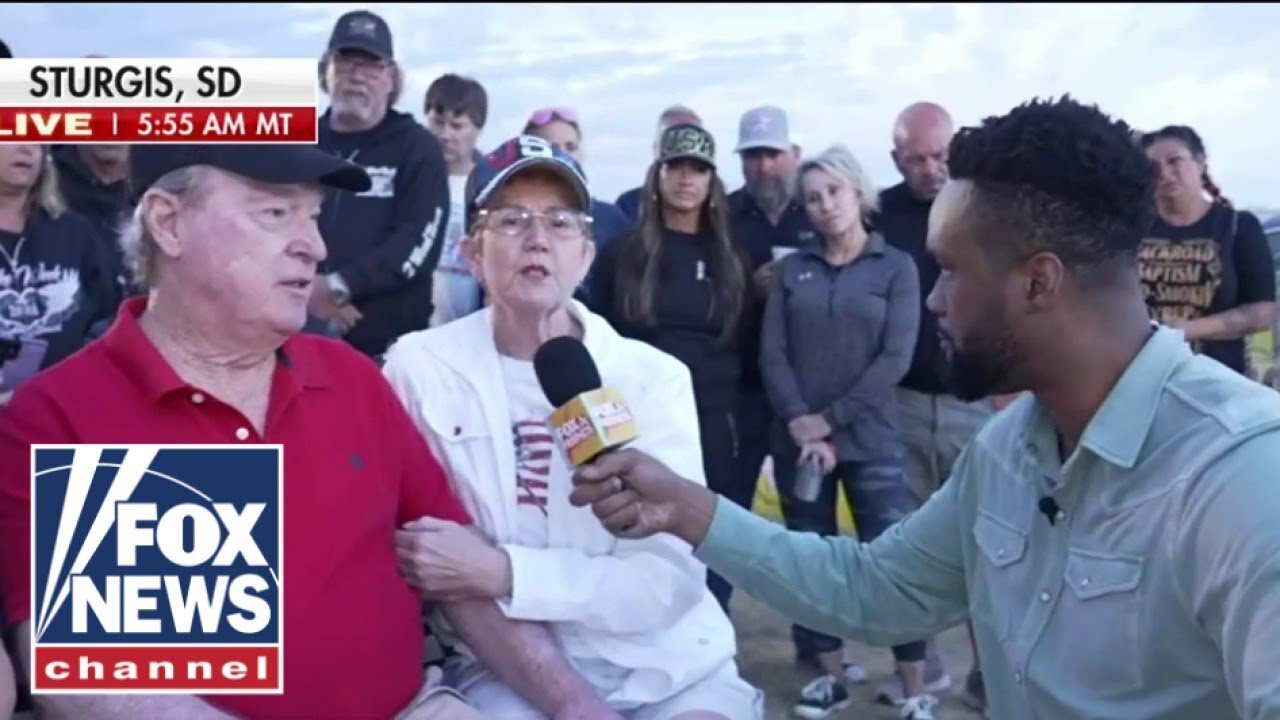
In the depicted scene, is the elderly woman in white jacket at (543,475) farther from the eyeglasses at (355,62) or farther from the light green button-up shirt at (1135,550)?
the eyeglasses at (355,62)

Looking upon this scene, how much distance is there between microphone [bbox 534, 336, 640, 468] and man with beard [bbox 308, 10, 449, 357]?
2.52 m

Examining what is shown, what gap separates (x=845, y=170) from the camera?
546 centimetres

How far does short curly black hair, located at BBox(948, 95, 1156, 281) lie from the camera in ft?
6.71

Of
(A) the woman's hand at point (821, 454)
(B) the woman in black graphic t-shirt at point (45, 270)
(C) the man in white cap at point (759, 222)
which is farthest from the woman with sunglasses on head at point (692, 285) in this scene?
(B) the woman in black graphic t-shirt at point (45, 270)

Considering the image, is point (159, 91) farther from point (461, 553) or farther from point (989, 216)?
point (989, 216)

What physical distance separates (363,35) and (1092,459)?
411 centimetres

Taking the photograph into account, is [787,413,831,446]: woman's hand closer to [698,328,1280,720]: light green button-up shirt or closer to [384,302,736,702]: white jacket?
[384,302,736,702]: white jacket

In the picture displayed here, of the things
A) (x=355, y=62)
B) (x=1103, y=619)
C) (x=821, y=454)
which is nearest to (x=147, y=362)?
(x=1103, y=619)

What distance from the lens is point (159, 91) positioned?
264cm

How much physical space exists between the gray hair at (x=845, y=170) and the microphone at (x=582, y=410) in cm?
299

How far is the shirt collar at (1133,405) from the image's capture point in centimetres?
203

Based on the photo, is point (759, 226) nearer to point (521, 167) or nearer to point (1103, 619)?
point (521, 167)

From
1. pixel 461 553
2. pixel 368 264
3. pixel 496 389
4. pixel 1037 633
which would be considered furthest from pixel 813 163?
pixel 1037 633

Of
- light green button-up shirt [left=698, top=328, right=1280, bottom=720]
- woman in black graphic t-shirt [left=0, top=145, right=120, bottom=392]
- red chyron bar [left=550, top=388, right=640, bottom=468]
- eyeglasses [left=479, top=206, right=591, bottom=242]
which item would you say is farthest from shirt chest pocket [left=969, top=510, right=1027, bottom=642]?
woman in black graphic t-shirt [left=0, top=145, right=120, bottom=392]
